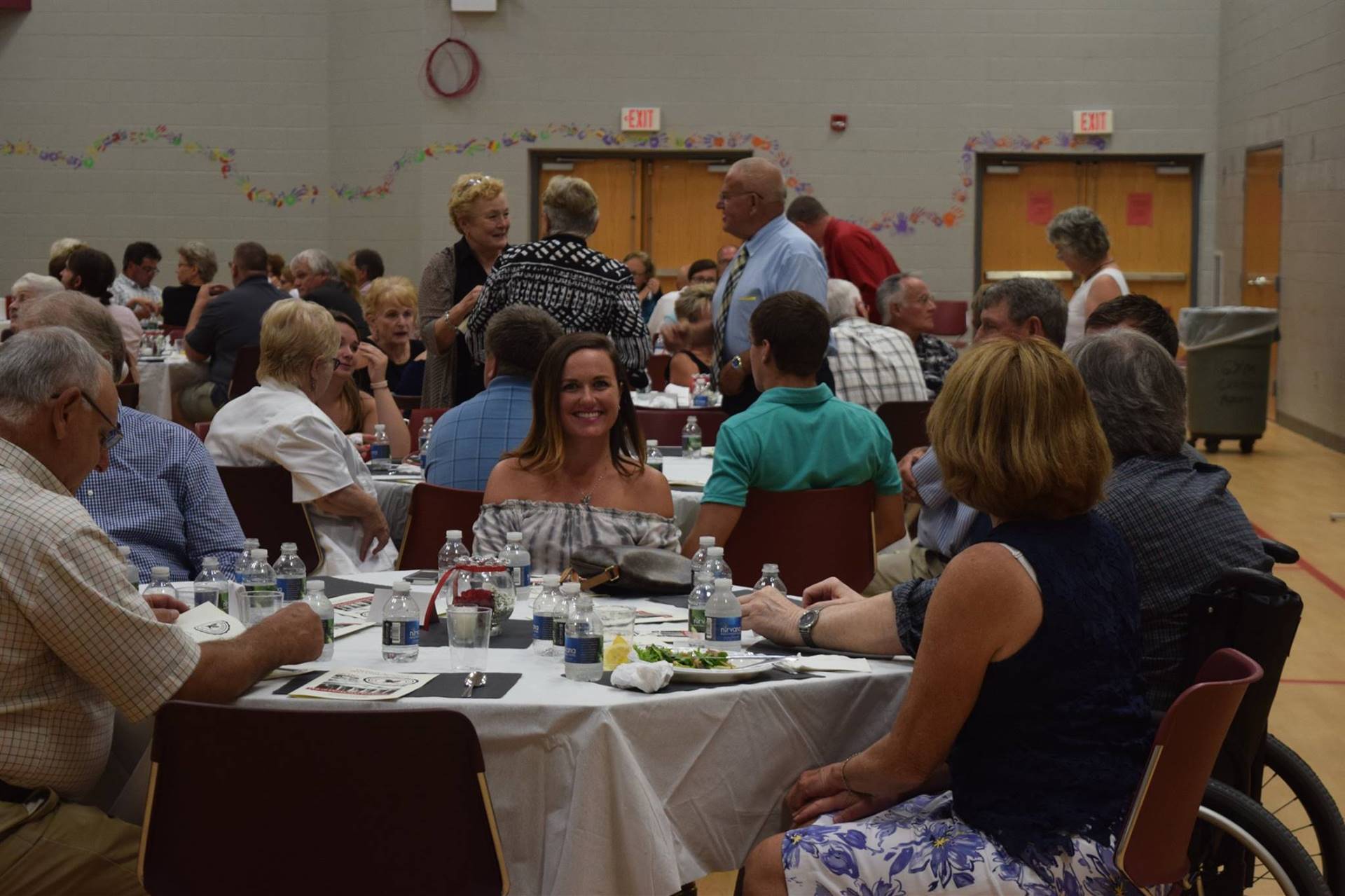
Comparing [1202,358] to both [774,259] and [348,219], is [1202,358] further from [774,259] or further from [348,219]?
[348,219]

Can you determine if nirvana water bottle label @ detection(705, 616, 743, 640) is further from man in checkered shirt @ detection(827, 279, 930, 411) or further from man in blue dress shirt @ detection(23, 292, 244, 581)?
man in checkered shirt @ detection(827, 279, 930, 411)

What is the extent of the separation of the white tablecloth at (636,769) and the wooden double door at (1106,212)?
10.7m

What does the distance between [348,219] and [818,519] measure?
32.2 feet

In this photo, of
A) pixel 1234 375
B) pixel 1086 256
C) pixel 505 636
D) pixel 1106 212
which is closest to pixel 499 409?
pixel 505 636

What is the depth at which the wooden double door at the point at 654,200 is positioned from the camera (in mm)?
12781

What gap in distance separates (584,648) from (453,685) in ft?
0.70

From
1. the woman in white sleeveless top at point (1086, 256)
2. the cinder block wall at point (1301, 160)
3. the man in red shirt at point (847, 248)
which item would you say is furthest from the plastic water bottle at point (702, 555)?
the cinder block wall at point (1301, 160)

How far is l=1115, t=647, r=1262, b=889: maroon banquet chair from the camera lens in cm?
212

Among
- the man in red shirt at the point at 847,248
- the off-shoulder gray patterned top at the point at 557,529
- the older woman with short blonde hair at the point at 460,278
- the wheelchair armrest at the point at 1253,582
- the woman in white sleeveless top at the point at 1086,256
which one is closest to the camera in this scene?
the wheelchair armrest at the point at 1253,582

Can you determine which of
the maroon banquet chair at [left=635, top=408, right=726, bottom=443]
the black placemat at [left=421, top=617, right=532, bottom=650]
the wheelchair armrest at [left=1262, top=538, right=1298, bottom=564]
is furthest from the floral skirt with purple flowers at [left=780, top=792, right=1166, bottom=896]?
the maroon banquet chair at [left=635, top=408, right=726, bottom=443]

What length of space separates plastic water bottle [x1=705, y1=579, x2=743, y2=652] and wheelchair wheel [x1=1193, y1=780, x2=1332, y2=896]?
81 centimetres

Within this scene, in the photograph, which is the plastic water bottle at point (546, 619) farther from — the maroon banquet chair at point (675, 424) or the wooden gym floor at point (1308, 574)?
the maroon banquet chair at point (675, 424)

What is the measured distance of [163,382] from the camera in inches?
352

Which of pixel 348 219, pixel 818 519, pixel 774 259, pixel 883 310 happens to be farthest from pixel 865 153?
pixel 818 519
